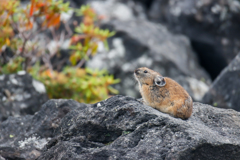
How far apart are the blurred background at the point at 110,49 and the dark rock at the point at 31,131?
5.45 ft

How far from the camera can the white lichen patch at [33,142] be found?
538 cm

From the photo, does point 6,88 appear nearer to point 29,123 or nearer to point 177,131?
point 29,123

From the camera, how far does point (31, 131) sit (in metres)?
5.57

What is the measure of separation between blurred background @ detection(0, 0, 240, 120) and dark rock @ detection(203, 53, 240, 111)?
2 cm

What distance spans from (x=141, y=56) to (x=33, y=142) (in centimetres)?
647

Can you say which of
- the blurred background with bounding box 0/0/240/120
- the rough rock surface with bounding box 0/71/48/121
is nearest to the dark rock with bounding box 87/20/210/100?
the blurred background with bounding box 0/0/240/120

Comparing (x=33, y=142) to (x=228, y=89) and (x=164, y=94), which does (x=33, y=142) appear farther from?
(x=228, y=89)

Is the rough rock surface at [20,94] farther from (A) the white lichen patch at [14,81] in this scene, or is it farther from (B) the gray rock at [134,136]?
(B) the gray rock at [134,136]

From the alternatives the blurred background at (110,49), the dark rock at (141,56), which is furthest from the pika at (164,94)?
the dark rock at (141,56)

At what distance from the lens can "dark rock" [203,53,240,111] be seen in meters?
7.80

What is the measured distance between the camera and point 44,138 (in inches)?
217

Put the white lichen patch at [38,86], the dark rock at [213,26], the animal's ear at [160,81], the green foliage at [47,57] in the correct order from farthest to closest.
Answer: the dark rock at [213,26] < the green foliage at [47,57] < the white lichen patch at [38,86] < the animal's ear at [160,81]

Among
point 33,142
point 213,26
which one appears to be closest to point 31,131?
point 33,142

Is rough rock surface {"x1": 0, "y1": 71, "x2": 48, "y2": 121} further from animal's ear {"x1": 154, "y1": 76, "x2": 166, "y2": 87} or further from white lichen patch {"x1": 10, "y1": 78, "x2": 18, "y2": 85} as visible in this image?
animal's ear {"x1": 154, "y1": 76, "x2": 166, "y2": 87}
